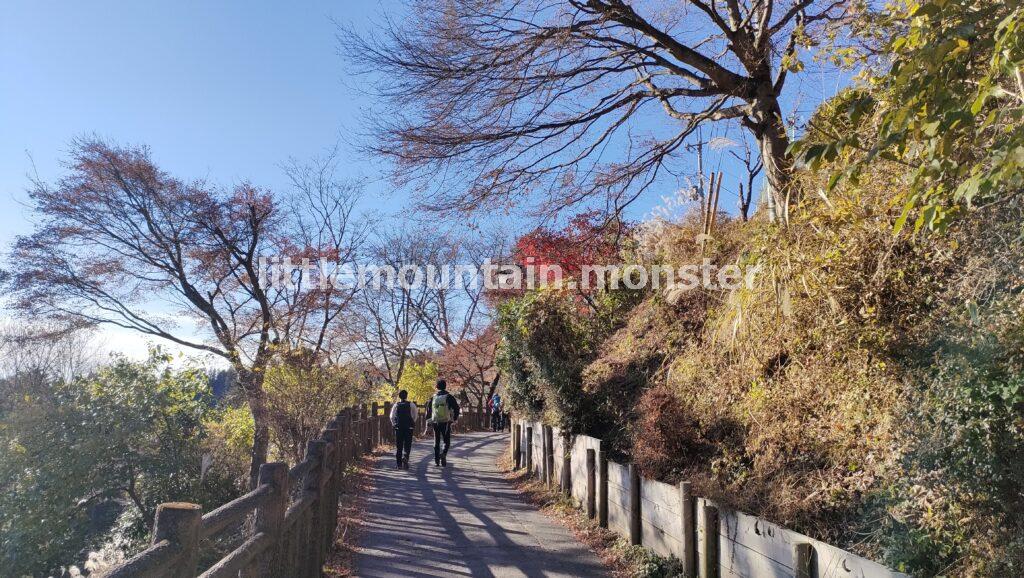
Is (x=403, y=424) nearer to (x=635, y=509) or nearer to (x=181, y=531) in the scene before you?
(x=635, y=509)

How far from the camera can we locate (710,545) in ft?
16.7

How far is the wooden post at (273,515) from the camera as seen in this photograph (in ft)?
13.4

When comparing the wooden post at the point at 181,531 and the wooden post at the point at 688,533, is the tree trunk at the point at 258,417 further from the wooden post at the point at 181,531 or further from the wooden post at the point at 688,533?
the wooden post at the point at 181,531

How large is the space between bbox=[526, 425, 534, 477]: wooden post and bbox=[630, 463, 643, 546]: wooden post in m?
6.10

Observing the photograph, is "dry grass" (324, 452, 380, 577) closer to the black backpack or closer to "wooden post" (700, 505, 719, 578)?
the black backpack

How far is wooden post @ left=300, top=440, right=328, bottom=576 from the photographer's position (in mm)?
5531

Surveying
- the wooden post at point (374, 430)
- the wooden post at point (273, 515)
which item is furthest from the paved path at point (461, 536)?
the wooden post at point (374, 430)

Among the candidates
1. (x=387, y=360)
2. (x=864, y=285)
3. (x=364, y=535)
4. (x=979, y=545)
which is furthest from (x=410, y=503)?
(x=387, y=360)

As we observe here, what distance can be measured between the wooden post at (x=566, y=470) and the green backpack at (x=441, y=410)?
437cm

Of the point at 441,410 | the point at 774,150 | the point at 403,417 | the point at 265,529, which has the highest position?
the point at 774,150

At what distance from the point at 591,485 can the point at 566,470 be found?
1457 mm

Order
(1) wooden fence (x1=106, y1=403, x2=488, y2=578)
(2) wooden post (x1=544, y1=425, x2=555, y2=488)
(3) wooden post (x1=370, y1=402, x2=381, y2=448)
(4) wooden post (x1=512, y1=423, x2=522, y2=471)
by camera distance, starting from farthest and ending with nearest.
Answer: (3) wooden post (x1=370, y1=402, x2=381, y2=448) < (4) wooden post (x1=512, y1=423, x2=522, y2=471) < (2) wooden post (x1=544, y1=425, x2=555, y2=488) < (1) wooden fence (x1=106, y1=403, x2=488, y2=578)

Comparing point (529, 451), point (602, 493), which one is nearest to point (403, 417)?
point (529, 451)

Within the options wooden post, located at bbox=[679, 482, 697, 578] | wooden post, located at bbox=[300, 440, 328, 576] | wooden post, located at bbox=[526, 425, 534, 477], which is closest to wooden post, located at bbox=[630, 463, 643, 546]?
wooden post, located at bbox=[679, 482, 697, 578]
